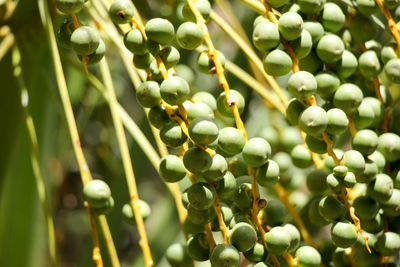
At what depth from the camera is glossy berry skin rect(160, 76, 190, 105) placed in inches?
19.8

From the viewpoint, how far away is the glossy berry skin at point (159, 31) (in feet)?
1.77

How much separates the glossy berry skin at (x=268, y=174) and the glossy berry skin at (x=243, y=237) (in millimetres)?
48

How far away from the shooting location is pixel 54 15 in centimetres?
77

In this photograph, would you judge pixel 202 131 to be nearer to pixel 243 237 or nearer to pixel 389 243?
pixel 243 237

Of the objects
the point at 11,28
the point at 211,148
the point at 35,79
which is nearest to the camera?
the point at 211,148

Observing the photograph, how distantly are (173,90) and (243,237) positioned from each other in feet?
0.45

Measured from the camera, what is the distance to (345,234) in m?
0.54

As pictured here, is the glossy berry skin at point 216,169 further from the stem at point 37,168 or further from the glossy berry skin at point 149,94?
the stem at point 37,168

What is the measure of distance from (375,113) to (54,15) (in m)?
0.42

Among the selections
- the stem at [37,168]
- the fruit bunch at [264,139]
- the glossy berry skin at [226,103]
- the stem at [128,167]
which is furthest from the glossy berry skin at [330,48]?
the stem at [37,168]

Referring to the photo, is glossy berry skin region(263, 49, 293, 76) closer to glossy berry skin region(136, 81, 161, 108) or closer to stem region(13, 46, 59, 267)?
glossy berry skin region(136, 81, 161, 108)

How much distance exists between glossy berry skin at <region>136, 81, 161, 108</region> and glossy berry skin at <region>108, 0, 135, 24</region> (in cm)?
6

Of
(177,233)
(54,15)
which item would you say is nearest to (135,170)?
(177,233)

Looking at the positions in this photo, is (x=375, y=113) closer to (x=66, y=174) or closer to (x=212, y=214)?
(x=212, y=214)
